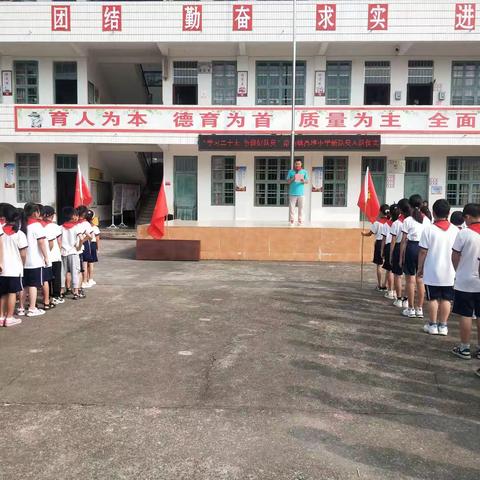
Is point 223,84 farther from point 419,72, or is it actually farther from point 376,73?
point 419,72

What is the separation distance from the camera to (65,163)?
18.1 m

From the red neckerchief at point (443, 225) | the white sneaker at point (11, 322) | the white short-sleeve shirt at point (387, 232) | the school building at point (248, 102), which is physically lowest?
the white sneaker at point (11, 322)

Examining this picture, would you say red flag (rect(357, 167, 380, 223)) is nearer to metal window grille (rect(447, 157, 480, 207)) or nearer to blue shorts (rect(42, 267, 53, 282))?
blue shorts (rect(42, 267, 53, 282))

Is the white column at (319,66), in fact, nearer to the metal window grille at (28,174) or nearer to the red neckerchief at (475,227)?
the metal window grille at (28,174)

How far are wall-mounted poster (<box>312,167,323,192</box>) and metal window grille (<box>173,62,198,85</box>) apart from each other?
18.5ft

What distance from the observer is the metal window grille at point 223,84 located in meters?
17.7

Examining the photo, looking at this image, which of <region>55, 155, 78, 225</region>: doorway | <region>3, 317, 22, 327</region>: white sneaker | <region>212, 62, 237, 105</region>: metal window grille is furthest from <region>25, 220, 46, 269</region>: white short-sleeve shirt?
<region>212, 62, 237, 105</region>: metal window grille

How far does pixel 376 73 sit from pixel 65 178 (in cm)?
1248

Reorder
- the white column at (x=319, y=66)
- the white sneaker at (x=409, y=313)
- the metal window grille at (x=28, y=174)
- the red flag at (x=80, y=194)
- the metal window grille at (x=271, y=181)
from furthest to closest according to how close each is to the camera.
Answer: the metal window grille at (x=28, y=174) < the metal window grille at (x=271, y=181) < the white column at (x=319, y=66) < the red flag at (x=80, y=194) < the white sneaker at (x=409, y=313)

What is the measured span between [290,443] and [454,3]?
17.2 meters

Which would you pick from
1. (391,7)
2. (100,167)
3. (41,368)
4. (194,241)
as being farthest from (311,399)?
(100,167)

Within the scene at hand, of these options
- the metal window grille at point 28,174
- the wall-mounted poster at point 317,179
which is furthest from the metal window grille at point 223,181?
the metal window grille at point 28,174

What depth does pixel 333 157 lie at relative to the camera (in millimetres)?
17484

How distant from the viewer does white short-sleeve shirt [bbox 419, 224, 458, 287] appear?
561cm
